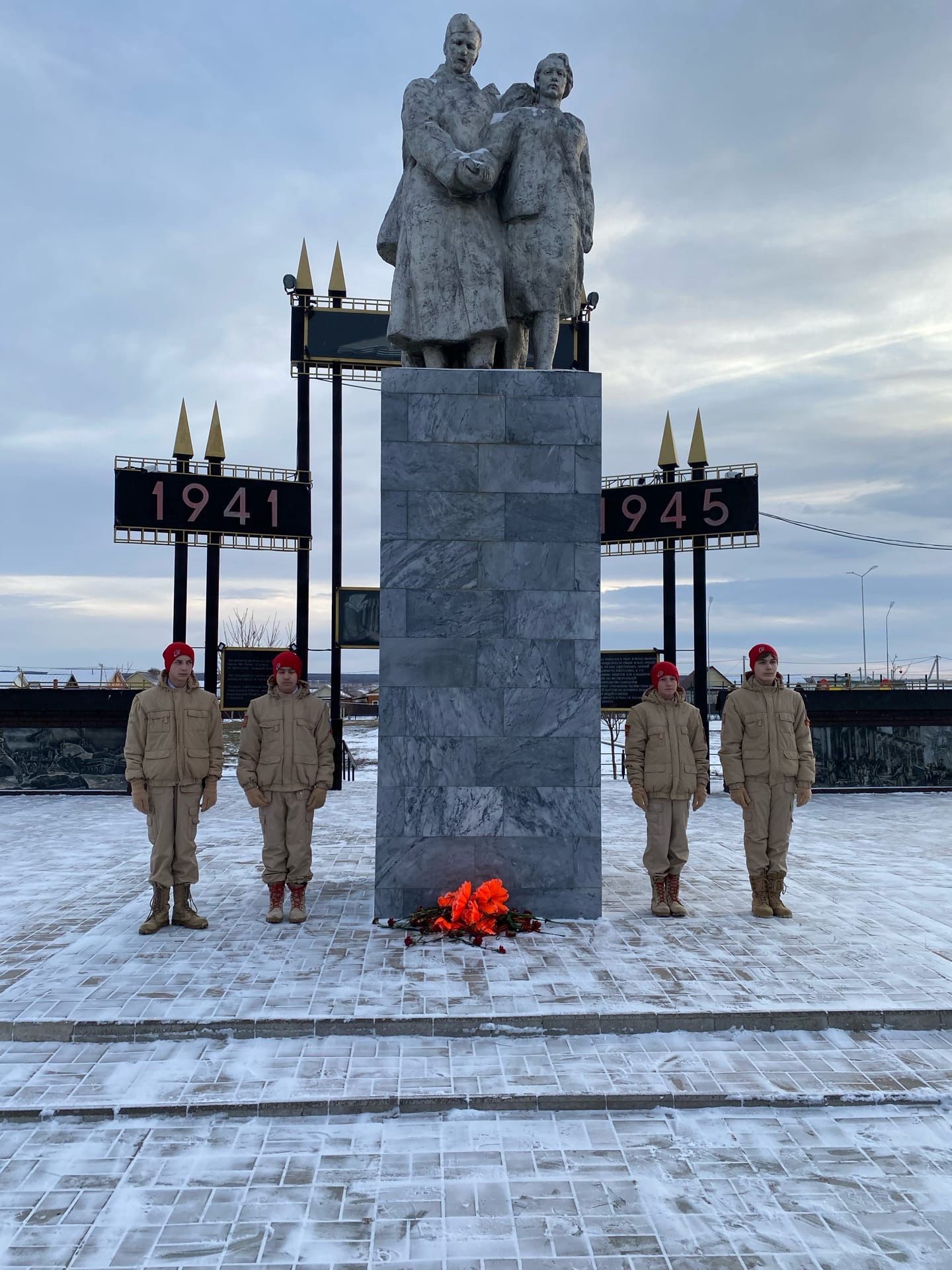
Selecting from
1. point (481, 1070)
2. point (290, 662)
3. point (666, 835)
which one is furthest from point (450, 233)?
point (481, 1070)

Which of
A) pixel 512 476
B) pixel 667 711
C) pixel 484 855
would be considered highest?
pixel 512 476

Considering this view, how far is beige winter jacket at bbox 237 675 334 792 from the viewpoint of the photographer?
564 centimetres

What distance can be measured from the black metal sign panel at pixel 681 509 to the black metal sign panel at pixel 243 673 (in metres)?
5.74

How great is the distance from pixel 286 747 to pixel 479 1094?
111 inches

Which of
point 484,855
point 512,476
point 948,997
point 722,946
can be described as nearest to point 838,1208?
point 948,997

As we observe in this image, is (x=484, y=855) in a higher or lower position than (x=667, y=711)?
lower

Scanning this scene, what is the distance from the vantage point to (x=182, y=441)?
12148 mm

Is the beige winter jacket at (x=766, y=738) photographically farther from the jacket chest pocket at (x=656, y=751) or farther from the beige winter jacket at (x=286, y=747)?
the beige winter jacket at (x=286, y=747)

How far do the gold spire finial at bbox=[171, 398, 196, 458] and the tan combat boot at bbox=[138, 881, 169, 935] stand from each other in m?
8.19

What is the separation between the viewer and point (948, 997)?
4.31m

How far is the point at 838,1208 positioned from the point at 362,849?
20.2ft

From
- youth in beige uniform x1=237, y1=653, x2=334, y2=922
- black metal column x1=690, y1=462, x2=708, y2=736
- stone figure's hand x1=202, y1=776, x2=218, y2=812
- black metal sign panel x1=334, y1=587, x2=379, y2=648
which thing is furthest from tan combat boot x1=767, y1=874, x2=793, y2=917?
black metal sign panel x1=334, y1=587, x2=379, y2=648

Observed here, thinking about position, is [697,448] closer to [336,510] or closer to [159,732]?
[336,510]

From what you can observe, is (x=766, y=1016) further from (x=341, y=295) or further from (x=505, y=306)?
(x=341, y=295)
